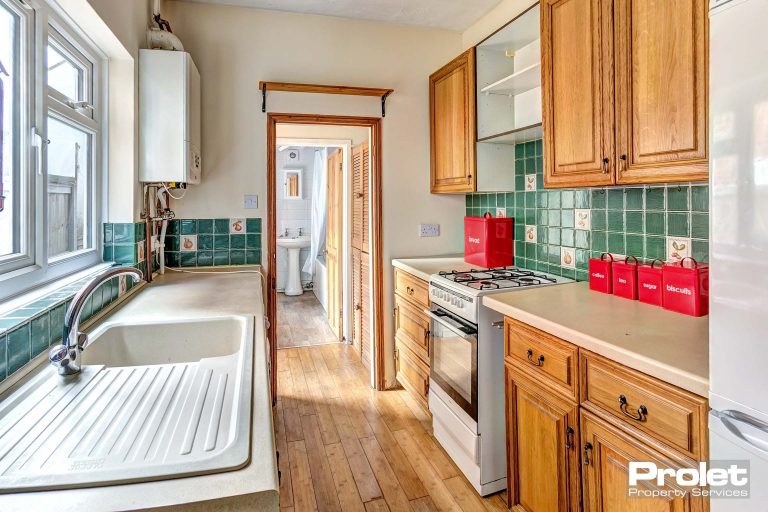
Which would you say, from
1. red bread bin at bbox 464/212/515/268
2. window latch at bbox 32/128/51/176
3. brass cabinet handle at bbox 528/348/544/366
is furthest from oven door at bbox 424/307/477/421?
window latch at bbox 32/128/51/176

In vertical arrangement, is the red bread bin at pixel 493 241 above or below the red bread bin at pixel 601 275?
above

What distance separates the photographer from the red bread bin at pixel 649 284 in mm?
1644

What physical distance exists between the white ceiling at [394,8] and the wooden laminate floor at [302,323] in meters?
2.78

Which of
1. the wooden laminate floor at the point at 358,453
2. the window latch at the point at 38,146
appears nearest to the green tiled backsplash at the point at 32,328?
the window latch at the point at 38,146

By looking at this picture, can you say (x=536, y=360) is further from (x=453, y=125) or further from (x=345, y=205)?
(x=345, y=205)

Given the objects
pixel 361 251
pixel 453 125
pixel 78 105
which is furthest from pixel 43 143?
pixel 361 251

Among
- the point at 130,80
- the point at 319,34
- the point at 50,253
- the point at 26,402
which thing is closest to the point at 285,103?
the point at 319,34

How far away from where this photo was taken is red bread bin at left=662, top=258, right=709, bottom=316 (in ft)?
4.87

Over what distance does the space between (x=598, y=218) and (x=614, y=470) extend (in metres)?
1.20

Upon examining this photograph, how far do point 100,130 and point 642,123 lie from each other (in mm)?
2360

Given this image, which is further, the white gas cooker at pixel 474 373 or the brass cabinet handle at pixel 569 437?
the white gas cooker at pixel 474 373

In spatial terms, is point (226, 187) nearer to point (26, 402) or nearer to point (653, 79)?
point (26, 402)

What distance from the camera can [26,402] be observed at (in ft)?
2.95

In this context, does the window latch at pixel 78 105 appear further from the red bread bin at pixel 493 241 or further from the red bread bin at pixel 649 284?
the red bread bin at pixel 649 284
